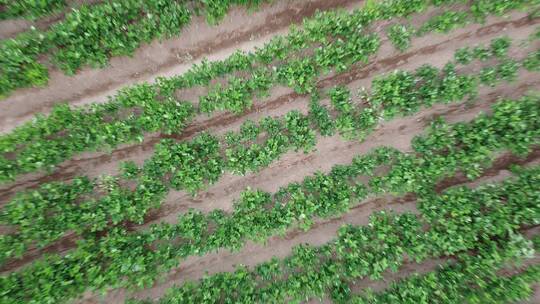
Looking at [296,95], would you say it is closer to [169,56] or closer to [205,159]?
[205,159]

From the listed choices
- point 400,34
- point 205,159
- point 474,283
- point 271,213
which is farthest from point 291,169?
point 474,283

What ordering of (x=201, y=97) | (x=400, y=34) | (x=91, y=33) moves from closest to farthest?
(x=91, y=33) → (x=400, y=34) → (x=201, y=97)

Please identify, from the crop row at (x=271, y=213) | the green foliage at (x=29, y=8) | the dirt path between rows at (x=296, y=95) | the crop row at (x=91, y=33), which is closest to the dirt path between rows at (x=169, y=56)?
the crop row at (x=91, y=33)

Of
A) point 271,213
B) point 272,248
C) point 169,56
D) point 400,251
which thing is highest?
point 169,56

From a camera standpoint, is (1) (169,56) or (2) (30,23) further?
(1) (169,56)

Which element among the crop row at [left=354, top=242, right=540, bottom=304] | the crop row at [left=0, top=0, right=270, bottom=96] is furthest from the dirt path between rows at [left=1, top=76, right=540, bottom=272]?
the crop row at [left=0, top=0, right=270, bottom=96]

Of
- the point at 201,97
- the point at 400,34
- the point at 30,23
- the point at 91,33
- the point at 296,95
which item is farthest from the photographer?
the point at 296,95

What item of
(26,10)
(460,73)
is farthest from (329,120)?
(26,10)

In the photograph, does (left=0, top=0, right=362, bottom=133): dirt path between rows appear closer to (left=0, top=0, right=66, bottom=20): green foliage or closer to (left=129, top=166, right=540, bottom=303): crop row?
(left=0, top=0, right=66, bottom=20): green foliage

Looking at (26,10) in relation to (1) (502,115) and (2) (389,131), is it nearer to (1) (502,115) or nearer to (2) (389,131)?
(2) (389,131)
